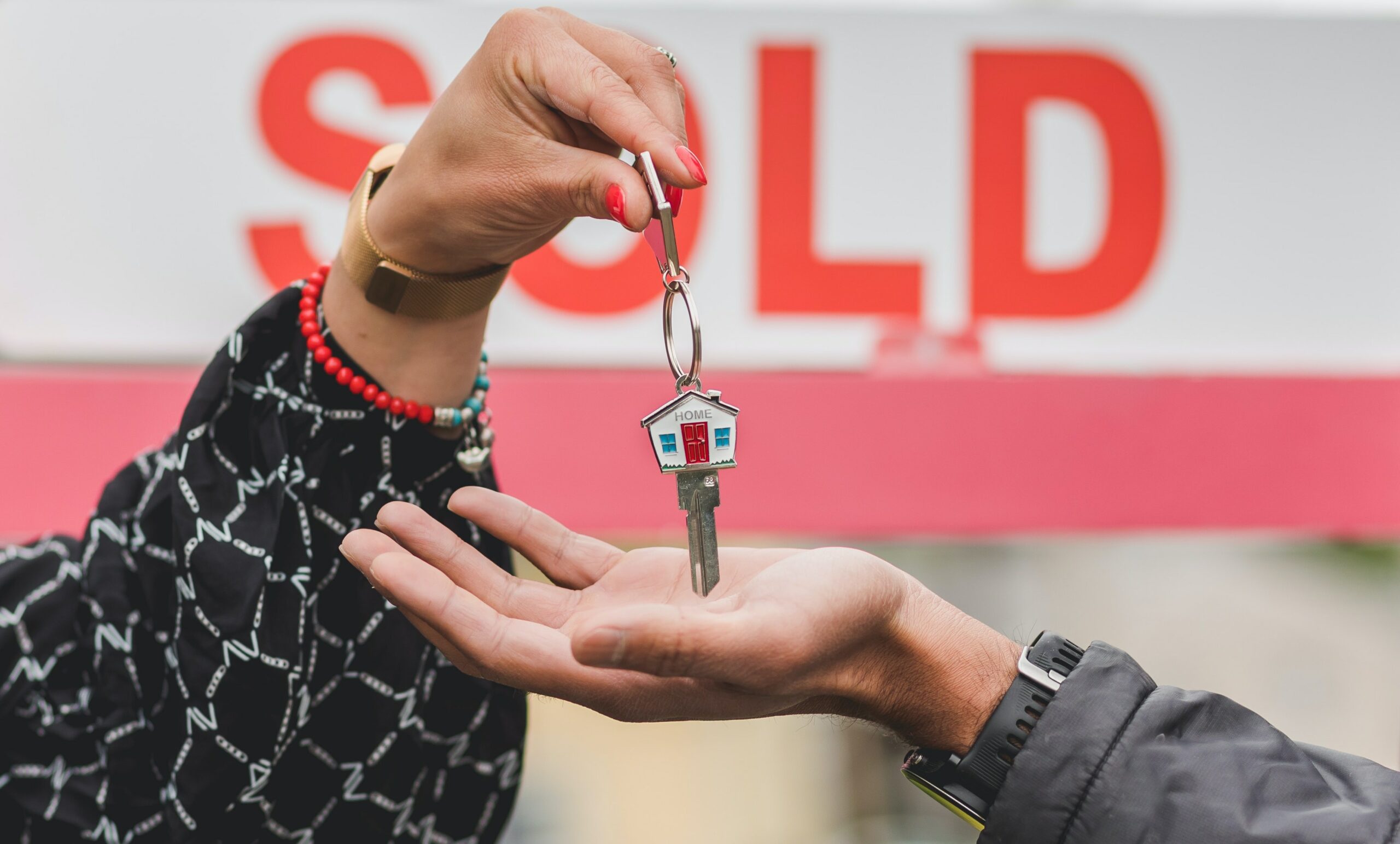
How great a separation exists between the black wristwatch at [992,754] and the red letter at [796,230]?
1.02 meters

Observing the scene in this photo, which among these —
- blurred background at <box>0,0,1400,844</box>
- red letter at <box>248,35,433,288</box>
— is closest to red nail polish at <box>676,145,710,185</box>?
blurred background at <box>0,0,1400,844</box>

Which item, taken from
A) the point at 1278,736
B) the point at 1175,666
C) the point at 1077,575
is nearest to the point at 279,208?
the point at 1278,736

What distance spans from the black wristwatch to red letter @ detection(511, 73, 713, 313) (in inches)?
42.0

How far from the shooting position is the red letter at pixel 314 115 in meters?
1.60

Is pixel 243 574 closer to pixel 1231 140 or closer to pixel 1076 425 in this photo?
pixel 1076 425

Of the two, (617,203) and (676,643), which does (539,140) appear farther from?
(676,643)

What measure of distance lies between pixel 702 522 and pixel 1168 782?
33cm

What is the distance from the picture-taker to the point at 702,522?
66cm

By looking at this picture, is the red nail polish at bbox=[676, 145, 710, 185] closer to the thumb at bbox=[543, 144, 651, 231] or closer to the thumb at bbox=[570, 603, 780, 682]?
the thumb at bbox=[543, 144, 651, 231]

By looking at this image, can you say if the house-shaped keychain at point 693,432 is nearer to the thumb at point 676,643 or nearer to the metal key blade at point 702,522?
the metal key blade at point 702,522

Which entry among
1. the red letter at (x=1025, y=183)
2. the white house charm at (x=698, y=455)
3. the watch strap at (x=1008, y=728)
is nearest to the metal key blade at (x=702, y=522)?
the white house charm at (x=698, y=455)

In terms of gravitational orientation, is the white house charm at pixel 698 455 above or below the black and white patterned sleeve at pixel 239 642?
above

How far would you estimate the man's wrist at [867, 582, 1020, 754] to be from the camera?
676 mm

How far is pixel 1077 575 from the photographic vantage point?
2.77 meters
